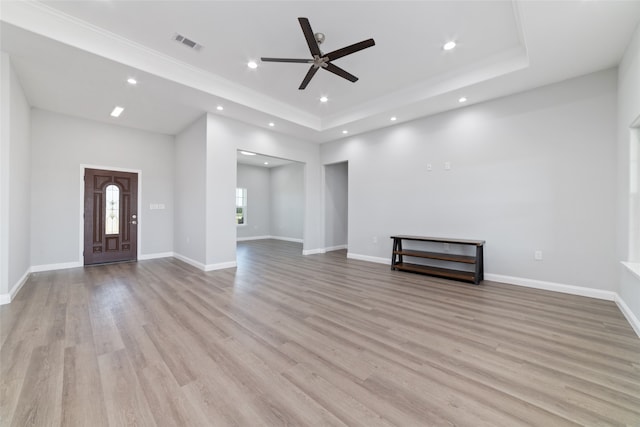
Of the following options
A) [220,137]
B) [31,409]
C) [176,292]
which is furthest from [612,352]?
[220,137]

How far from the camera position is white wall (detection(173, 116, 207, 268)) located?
204 inches

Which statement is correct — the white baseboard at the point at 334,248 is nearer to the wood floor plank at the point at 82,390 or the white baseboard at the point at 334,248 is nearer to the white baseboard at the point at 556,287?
the white baseboard at the point at 556,287

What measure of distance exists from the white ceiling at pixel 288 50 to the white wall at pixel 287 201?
15.9 ft

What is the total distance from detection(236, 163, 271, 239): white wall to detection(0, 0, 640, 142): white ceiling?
5237 millimetres

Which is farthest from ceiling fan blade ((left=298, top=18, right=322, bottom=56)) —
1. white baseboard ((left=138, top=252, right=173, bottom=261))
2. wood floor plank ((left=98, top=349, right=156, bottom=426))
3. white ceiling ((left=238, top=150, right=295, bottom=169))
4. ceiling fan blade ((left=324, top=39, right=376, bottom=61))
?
white baseboard ((left=138, top=252, right=173, bottom=261))

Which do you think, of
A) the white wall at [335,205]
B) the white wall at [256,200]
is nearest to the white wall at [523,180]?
the white wall at [335,205]

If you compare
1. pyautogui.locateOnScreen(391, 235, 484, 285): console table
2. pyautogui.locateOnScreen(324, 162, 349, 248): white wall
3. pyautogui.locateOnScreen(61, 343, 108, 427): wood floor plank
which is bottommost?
pyautogui.locateOnScreen(61, 343, 108, 427): wood floor plank

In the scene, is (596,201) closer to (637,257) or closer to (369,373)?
(637,257)

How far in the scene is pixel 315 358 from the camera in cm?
207

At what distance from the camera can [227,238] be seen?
17.4ft

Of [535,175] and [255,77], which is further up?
[255,77]

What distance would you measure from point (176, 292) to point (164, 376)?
2114 mm

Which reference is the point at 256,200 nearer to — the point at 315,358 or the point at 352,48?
the point at 352,48

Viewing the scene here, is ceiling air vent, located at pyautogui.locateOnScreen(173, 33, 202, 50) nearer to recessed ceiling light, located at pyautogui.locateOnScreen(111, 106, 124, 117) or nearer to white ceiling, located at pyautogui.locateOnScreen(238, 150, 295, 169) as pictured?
recessed ceiling light, located at pyautogui.locateOnScreen(111, 106, 124, 117)
